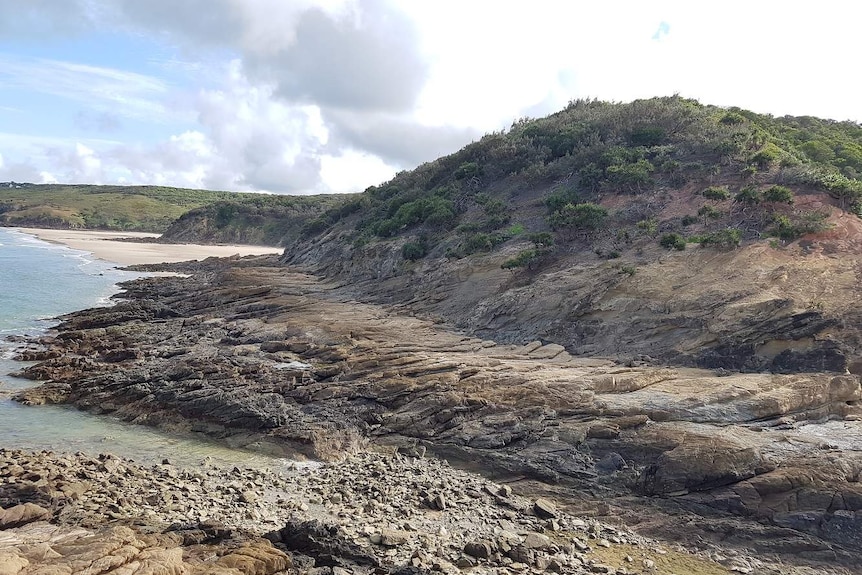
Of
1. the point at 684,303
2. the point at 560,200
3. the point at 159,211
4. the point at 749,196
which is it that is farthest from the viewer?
the point at 159,211

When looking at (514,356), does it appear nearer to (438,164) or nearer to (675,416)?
(675,416)

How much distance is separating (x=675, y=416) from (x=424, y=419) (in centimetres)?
588

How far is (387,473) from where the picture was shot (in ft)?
42.2

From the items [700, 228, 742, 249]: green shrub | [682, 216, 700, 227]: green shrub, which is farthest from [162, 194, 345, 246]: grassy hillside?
[700, 228, 742, 249]: green shrub

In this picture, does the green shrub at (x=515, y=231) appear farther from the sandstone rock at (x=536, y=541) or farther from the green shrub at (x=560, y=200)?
the sandstone rock at (x=536, y=541)

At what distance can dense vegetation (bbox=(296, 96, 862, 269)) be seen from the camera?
2316 centimetres

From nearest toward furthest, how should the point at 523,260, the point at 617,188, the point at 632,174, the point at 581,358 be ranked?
the point at 581,358 → the point at 523,260 → the point at 632,174 → the point at 617,188

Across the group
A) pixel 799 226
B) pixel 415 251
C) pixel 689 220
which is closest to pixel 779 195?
pixel 799 226

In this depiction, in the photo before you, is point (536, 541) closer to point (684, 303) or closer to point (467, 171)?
point (684, 303)

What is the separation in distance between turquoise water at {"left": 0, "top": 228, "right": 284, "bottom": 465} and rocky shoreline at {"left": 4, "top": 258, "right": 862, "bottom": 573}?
64 centimetres

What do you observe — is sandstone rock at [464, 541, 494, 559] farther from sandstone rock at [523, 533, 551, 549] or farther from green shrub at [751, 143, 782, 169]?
green shrub at [751, 143, 782, 169]

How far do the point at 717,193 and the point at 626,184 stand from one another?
4.85 m

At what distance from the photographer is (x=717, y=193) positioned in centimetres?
2459

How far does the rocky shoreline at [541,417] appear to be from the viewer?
11.1 meters
